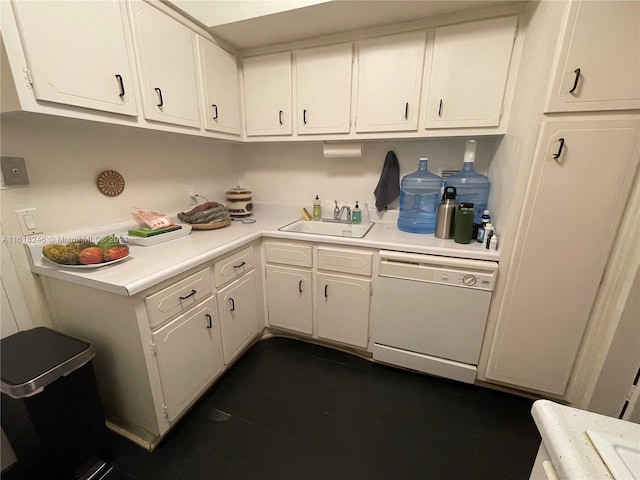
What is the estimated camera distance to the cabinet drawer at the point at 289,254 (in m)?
1.81

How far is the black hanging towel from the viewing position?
6.42ft

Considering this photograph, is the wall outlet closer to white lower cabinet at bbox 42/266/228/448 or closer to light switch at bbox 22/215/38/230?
light switch at bbox 22/215/38/230

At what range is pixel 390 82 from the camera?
5.45 ft

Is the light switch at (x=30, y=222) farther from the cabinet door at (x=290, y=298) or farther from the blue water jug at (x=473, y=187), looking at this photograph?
the blue water jug at (x=473, y=187)

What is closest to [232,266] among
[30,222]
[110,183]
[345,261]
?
[345,261]

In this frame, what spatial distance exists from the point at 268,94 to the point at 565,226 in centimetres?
195

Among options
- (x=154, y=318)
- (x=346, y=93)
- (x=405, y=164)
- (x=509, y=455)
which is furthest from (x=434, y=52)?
(x=509, y=455)

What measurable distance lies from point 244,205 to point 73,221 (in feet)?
3.54

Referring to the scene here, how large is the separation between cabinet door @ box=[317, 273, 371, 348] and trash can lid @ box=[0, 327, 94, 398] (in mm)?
1232

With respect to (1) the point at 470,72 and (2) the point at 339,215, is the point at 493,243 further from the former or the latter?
(2) the point at 339,215

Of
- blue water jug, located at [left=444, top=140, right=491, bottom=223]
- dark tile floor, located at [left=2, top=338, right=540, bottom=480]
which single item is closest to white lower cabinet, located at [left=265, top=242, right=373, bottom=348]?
dark tile floor, located at [left=2, top=338, right=540, bottom=480]

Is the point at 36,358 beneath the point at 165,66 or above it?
beneath

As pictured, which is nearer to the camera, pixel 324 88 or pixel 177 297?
pixel 177 297

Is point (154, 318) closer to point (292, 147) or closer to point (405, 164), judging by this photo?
point (292, 147)
